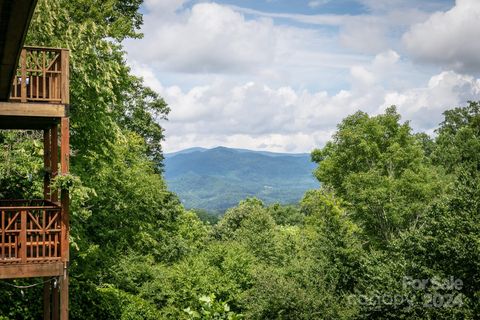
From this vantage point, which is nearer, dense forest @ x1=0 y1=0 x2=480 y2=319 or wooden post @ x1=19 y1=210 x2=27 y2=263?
wooden post @ x1=19 y1=210 x2=27 y2=263

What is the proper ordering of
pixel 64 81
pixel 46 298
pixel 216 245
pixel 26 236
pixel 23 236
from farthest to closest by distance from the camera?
1. pixel 216 245
2. pixel 46 298
3. pixel 64 81
4. pixel 26 236
5. pixel 23 236

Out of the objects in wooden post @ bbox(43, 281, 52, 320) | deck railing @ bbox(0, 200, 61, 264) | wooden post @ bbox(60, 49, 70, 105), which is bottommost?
wooden post @ bbox(43, 281, 52, 320)

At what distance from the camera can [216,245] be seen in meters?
25.7

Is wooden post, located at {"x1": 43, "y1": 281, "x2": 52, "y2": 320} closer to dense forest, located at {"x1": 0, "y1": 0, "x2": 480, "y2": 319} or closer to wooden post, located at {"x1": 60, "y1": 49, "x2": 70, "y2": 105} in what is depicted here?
dense forest, located at {"x1": 0, "y1": 0, "x2": 480, "y2": 319}

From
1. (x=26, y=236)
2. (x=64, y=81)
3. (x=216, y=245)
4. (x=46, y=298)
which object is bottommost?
(x=216, y=245)

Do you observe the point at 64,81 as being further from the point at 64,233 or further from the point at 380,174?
the point at 380,174

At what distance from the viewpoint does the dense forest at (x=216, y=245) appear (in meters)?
15.6

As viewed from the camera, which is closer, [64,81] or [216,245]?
[64,81]

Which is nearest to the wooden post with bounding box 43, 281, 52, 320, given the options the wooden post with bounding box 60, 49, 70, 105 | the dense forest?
the dense forest

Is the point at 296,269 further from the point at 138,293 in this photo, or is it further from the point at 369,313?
the point at 138,293

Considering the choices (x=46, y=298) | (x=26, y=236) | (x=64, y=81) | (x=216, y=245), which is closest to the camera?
(x=26, y=236)

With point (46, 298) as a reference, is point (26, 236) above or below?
→ above

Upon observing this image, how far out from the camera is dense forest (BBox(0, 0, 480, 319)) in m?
15.6

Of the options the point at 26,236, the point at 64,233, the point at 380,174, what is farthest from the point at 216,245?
the point at 26,236
